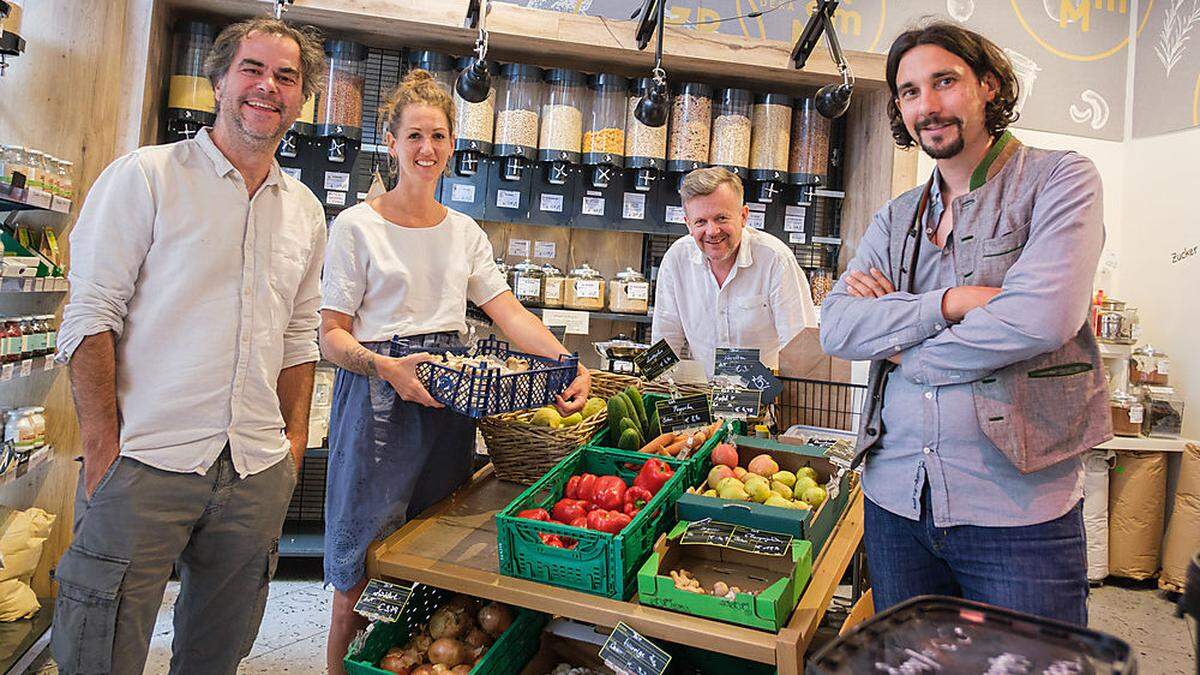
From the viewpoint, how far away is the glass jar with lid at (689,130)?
136 inches

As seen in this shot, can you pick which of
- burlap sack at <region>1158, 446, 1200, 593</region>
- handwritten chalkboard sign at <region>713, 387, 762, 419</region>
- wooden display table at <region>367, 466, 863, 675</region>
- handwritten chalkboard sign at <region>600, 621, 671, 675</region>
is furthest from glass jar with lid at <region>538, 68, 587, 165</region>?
burlap sack at <region>1158, 446, 1200, 593</region>

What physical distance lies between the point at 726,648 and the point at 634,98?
107 inches

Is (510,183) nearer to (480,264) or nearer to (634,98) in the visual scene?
(634,98)

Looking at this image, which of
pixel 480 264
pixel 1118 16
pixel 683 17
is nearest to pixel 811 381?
pixel 480 264

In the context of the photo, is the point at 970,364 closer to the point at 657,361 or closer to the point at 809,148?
the point at 657,361

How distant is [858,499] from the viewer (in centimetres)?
200

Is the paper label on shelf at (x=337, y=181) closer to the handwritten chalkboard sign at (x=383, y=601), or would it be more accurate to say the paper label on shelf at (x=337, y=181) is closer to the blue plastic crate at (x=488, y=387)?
the blue plastic crate at (x=488, y=387)

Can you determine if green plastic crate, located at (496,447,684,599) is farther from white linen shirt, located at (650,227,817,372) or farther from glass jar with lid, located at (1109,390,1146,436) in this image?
glass jar with lid, located at (1109,390,1146,436)

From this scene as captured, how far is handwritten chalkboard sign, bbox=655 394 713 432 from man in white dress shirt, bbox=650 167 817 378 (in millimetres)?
864

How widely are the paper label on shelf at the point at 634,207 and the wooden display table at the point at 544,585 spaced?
6.54ft

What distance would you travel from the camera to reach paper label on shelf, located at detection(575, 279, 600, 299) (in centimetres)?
346

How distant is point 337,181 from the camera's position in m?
3.46

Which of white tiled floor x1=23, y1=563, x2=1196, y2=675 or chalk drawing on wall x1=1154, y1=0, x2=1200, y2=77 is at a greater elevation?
chalk drawing on wall x1=1154, y1=0, x2=1200, y2=77

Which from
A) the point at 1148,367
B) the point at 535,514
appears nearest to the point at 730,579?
the point at 535,514
